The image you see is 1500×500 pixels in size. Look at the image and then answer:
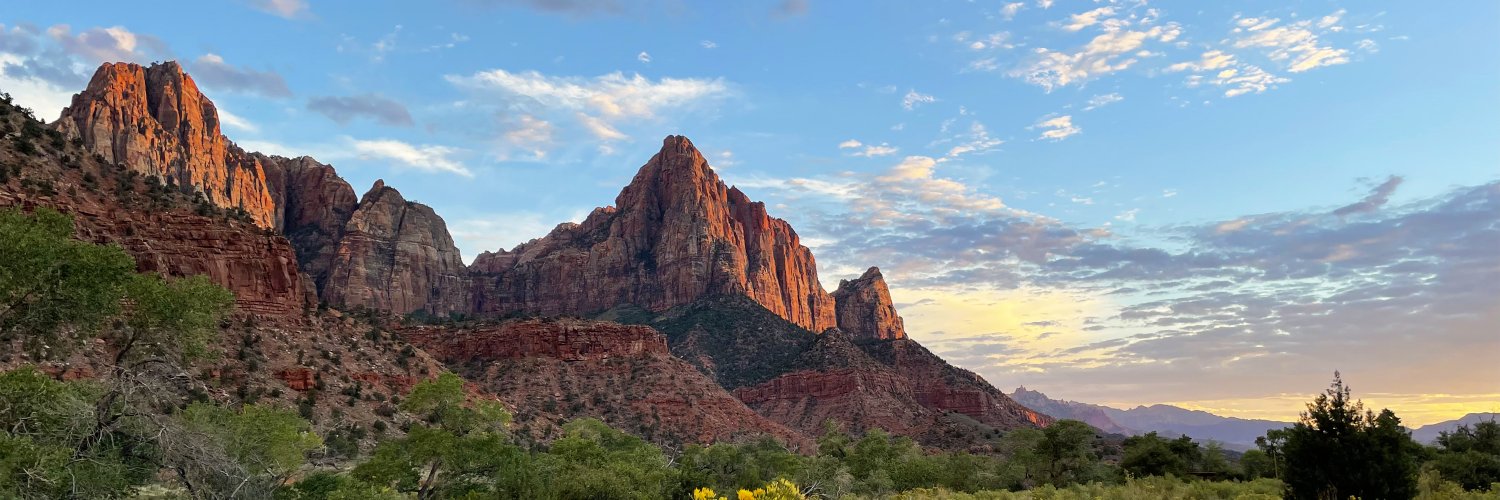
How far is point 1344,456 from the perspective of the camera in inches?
729

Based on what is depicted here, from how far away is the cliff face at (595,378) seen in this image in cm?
8406

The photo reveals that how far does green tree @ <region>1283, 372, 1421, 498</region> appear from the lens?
59.5ft

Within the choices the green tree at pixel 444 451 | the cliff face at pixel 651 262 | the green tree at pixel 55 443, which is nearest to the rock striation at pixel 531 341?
the green tree at pixel 444 451

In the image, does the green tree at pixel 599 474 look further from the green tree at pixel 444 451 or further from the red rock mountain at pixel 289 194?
the red rock mountain at pixel 289 194

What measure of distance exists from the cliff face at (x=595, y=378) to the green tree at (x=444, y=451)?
145 ft

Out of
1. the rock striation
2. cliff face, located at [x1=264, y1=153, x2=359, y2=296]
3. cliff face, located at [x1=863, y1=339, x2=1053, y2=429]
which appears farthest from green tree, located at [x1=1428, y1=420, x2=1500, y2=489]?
cliff face, located at [x1=264, y1=153, x2=359, y2=296]

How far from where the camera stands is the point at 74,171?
46.2 meters

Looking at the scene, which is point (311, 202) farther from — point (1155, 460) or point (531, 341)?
point (1155, 460)

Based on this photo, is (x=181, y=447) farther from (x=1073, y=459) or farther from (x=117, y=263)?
(x=1073, y=459)

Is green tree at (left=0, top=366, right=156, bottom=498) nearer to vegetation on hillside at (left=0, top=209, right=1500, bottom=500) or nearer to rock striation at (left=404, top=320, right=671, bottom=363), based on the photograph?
vegetation on hillside at (left=0, top=209, right=1500, bottom=500)

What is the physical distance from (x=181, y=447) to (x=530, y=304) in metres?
178

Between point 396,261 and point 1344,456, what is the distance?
549 ft

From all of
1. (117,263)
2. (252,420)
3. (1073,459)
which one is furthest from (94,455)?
(1073,459)

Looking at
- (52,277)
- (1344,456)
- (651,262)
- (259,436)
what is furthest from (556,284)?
(1344,456)
